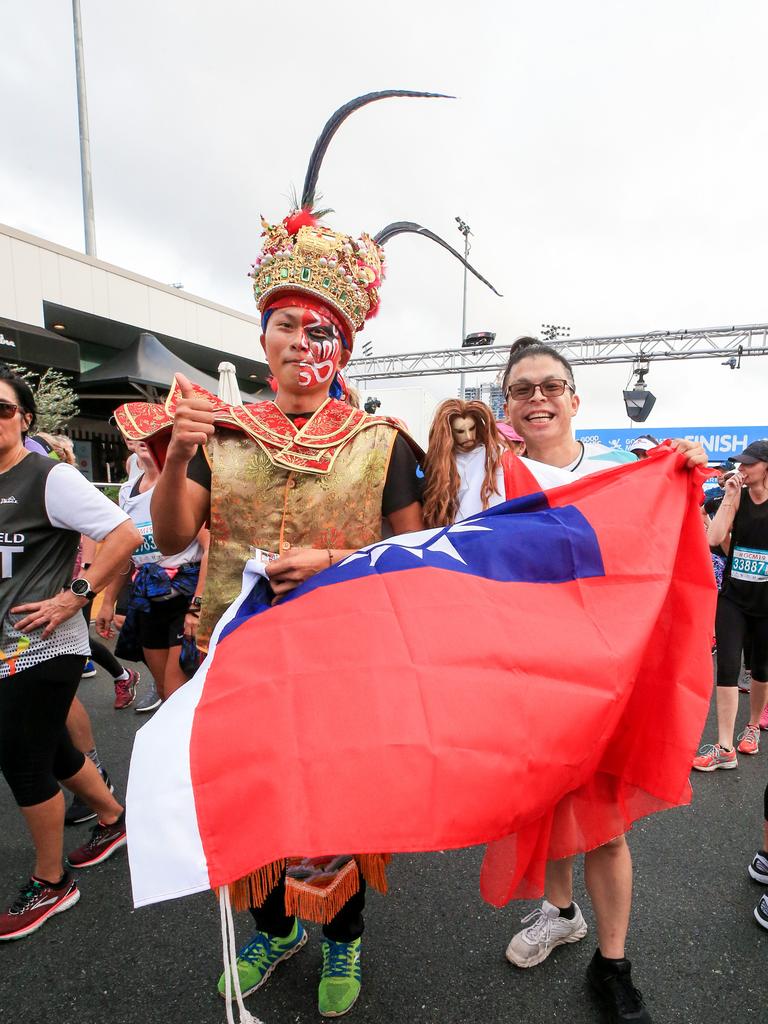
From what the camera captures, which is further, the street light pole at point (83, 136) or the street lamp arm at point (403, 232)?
the street light pole at point (83, 136)

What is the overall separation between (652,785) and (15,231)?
13379 millimetres

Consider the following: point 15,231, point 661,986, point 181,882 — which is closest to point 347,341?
point 181,882

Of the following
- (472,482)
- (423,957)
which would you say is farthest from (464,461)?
(423,957)

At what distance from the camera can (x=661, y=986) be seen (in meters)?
1.84

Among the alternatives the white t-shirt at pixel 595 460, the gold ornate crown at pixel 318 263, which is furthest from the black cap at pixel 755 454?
the gold ornate crown at pixel 318 263

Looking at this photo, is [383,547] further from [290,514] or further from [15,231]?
[15,231]

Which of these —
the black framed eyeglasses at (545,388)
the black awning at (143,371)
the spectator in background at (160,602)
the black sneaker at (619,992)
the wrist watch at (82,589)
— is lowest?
the black sneaker at (619,992)

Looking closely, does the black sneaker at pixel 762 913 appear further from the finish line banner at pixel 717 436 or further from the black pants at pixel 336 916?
the finish line banner at pixel 717 436

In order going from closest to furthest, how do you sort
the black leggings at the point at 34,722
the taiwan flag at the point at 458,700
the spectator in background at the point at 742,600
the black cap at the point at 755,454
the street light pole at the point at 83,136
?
the taiwan flag at the point at 458,700 → the black leggings at the point at 34,722 → the spectator in background at the point at 742,600 → the black cap at the point at 755,454 → the street light pole at the point at 83,136

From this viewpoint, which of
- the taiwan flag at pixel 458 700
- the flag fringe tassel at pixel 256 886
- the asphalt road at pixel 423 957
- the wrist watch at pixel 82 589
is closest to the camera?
the taiwan flag at pixel 458 700

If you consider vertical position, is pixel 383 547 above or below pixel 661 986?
above

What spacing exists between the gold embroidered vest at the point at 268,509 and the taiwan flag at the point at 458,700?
0.52ft

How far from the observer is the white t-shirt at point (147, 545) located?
3135 mm

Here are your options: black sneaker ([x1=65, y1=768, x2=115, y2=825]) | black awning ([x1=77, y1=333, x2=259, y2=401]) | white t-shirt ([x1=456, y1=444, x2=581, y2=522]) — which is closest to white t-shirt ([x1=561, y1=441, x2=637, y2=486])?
white t-shirt ([x1=456, y1=444, x2=581, y2=522])
